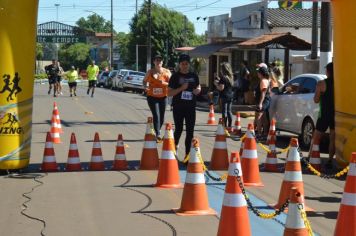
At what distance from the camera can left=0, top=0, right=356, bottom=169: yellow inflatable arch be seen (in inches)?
410

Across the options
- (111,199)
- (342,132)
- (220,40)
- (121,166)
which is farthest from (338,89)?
(220,40)

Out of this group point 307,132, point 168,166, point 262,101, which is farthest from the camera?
point 262,101

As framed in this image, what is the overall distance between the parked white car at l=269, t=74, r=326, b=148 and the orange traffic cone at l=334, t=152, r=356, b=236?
Result: 883 centimetres

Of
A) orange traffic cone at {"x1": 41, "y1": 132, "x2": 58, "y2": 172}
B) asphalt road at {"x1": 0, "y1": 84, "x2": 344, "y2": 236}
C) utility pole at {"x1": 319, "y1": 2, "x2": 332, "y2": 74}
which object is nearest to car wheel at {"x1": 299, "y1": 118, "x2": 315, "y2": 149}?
asphalt road at {"x1": 0, "y1": 84, "x2": 344, "y2": 236}

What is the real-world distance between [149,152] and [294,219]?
5953 mm

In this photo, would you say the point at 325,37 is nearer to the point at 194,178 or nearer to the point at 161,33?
the point at 194,178

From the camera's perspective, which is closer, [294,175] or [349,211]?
[349,211]

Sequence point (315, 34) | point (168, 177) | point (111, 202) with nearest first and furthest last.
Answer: point (111, 202), point (168, 177), point (315, 34)

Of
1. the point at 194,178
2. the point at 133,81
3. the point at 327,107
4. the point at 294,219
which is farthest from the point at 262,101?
the point at 133,81

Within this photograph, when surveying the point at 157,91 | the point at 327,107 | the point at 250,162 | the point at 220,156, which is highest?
the point at 157,91

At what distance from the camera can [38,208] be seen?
27.7 ft

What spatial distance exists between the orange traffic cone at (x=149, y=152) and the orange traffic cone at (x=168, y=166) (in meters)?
1.39

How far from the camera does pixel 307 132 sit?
607 inches

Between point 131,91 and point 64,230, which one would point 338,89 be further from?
point 131,91
